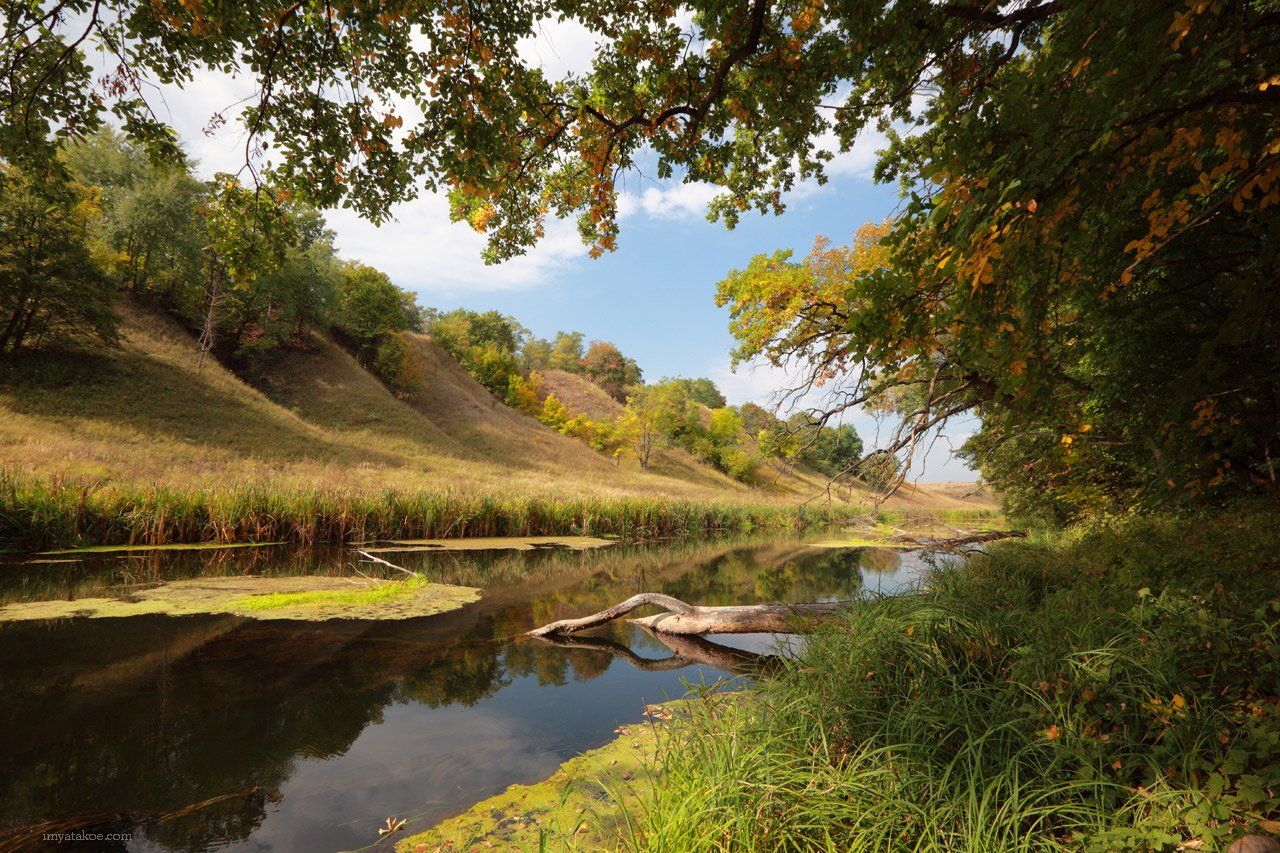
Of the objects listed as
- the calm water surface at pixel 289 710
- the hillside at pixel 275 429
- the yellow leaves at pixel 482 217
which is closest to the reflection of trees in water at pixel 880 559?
the calm water surface at pixel 289 710

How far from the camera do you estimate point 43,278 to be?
22.0 m

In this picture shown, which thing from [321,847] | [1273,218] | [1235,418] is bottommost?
[321,847]

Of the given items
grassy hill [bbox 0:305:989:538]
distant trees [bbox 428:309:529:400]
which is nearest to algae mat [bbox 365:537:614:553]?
grassy hill [bbox 0:305:989:538]

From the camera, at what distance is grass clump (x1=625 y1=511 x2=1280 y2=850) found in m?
2.22

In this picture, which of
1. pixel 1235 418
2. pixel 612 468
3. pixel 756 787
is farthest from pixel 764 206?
pixel 612 468

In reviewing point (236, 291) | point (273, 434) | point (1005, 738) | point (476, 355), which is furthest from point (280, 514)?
point (476, 355)

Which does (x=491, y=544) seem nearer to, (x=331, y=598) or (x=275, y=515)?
(x=275, y=515)

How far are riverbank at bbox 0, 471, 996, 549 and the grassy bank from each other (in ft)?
0.06

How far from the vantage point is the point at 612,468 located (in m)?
44.3

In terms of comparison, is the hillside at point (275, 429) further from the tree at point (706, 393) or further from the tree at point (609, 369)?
the tree at point (706, 393)

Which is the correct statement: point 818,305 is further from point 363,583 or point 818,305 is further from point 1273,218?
point 363,583

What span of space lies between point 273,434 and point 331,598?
23736 mm

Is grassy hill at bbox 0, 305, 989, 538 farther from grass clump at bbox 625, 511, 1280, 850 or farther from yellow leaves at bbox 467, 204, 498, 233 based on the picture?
yellow leaves at bbox 467, 204, 498, 233

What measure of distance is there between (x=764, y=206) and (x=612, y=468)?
37222mm
